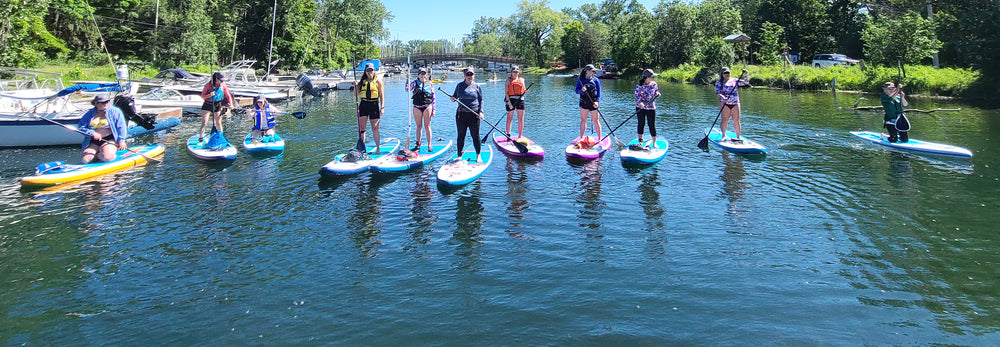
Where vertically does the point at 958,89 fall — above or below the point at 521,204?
above

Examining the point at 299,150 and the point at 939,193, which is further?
the point at 299,150

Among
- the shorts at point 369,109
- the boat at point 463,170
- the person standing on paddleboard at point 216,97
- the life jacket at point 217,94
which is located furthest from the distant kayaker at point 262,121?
A: the boat at point 463,170

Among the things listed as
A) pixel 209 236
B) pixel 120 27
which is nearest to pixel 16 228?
pixel 209 236

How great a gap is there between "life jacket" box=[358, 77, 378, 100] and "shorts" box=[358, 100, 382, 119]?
0.51 ft

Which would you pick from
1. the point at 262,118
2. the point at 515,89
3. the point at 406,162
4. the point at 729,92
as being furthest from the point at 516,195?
the point at 262,118

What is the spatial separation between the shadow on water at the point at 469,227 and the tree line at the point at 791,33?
110 feet

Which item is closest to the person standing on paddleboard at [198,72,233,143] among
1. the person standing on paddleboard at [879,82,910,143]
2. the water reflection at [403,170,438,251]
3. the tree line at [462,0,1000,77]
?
the water reflection at [403,170,438,251]

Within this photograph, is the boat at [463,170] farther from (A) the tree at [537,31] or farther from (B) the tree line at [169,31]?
(A) the tree at [537,31]

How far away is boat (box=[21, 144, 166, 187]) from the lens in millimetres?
13062

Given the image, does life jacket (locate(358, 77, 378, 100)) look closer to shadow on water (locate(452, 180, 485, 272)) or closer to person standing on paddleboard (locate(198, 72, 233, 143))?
shadow on water (locate(452, 180, 485, 272))

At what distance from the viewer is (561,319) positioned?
6.96m

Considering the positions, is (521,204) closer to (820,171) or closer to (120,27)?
(820,171)

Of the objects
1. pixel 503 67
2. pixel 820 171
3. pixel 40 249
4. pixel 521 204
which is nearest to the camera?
pixel 40 249

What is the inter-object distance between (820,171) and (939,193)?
2.91 metres
